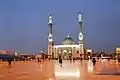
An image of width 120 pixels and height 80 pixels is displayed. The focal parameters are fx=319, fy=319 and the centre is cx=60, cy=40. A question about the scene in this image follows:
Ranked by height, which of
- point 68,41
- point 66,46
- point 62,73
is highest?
point 68,41

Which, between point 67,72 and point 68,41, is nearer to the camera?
point 67,72

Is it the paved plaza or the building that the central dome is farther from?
the paved plaza

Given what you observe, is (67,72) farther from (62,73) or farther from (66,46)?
(66,46)

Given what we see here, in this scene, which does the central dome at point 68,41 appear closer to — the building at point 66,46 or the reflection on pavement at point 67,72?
the building at point 66,46

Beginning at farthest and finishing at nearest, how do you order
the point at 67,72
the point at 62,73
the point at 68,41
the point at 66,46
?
the point at 68,41 → the point at 66,46 → the point at 67,72 → the point at 62,73

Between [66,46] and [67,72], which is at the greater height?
[66,46]

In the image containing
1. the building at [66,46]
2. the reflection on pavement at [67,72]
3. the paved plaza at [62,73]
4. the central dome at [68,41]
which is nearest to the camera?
the paved plaza at [62,73]

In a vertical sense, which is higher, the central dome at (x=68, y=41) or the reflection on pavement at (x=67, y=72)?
the central dome at (x=68, y=41)

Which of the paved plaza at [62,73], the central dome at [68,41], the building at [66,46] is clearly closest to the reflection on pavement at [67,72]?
the paved plaza at [62,73]

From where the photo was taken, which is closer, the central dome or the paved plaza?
the paved plaza

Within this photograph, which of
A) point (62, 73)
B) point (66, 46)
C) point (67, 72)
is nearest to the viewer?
point (62, 73)

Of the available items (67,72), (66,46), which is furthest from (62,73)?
(66,46)

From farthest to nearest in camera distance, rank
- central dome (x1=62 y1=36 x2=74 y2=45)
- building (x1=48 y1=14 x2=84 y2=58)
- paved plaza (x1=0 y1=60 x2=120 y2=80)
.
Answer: central dome (x1=62 y1=36 x2=74 y2=45) → building (x1=48 y1=14 x2=84 y2=58) → paved plaza (x1=0 y1=60 x2=120 y2=80)

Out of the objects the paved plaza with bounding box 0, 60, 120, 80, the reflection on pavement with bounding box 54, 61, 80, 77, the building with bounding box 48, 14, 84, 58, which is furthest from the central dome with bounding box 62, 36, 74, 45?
the reflection on pavement with bounding box 54, 61, 80, 77
